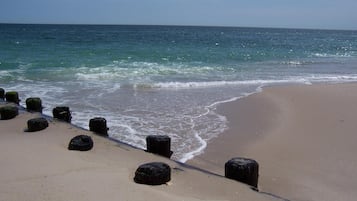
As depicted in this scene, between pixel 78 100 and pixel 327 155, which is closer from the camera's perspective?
pixel 327 155

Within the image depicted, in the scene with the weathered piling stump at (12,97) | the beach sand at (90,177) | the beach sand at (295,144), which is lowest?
the beach sand at (295,144)

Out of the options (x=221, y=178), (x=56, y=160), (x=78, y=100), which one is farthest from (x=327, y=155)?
(x=78, y=100)

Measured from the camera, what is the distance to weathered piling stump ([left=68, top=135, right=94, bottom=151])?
218 inches

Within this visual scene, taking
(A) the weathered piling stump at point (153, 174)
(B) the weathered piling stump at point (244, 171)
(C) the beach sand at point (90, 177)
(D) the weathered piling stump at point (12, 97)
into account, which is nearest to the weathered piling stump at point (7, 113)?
(C) the beach sand at point (90, 177)

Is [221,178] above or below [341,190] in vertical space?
above

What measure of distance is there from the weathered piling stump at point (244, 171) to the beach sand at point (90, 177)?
9cm

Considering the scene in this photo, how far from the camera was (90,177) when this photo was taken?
462 cm

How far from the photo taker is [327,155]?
271 inches

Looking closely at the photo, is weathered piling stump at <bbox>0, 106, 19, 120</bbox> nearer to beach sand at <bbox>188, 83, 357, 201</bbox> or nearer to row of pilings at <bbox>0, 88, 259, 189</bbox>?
row of pilings at <bbox>0, 88, 259, 189</bbox>

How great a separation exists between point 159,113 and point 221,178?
5.03 metres

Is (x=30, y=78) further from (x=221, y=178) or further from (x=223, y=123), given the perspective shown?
(x=221, y=178)

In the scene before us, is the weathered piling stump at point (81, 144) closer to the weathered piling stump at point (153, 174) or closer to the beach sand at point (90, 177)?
the beach sand at point (90, 177)

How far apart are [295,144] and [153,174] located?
3.87 metres

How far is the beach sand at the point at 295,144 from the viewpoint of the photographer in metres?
5.67
